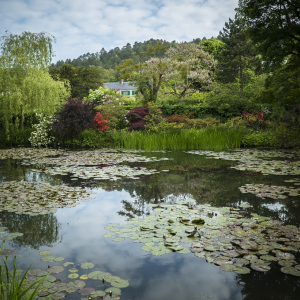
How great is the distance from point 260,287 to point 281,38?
8.92 meters

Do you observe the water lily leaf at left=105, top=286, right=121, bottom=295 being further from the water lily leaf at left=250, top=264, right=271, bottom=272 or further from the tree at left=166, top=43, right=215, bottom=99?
the tree at left=166, top=43, right=215, bottom=99

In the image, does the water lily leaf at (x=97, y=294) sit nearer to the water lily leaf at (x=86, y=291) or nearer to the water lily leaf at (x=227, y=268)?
the water lily leaf at (x=86, y=291)

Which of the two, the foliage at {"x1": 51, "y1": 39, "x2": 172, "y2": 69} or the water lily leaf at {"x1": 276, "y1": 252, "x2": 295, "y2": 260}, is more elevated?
the foliage at {"x1": 51, "y1": 39, "x2": 172, "y2": 69}

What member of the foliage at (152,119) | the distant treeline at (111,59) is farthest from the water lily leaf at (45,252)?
the distant treeline at (111,59)

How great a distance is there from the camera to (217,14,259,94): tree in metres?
24.3

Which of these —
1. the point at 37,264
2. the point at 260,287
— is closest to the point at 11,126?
the point at 37,264

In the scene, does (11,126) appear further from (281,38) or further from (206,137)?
(281,38)

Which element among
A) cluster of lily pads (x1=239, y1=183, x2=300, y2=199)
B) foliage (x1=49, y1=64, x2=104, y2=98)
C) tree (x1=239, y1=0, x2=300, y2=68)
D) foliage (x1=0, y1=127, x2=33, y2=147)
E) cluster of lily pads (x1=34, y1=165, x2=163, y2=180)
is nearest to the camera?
cluster of lily pads (x1=239, y1=183, x2=300, y2=199)

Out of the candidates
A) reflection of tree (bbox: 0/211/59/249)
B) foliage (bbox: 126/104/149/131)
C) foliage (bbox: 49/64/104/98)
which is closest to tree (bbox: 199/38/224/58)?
foliage (bbox: 49/64/104/98)

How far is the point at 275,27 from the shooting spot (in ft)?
29.9

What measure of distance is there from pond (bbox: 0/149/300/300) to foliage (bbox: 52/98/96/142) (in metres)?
6.51

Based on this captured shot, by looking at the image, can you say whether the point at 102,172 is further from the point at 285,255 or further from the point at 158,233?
the point at 285,255

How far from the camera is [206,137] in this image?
11.4 metres

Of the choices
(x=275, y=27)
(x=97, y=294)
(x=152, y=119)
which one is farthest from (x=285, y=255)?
(x=152, y=119)
